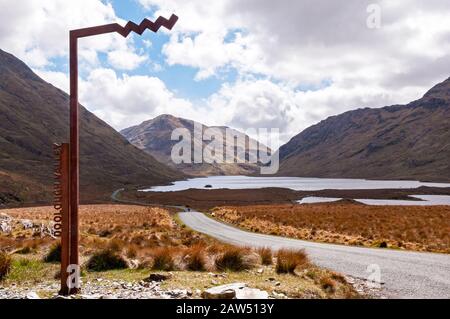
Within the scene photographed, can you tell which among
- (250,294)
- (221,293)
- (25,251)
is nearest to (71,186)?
(221,293)

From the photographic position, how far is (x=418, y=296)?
11.7m

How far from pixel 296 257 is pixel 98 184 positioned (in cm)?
18385

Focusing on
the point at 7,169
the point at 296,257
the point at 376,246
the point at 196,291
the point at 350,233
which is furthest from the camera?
the point at 7,169

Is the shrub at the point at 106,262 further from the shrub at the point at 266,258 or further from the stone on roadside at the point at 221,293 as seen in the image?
the stone on roadside at the point at 221,293

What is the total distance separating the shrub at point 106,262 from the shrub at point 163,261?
1.13m

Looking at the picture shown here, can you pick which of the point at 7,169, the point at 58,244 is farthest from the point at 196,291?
the point at 7,169

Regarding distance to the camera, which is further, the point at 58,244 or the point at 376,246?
the point at 376,246

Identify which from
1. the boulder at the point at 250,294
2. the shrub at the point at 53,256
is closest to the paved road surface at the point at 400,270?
the boulder at the point at 250,294

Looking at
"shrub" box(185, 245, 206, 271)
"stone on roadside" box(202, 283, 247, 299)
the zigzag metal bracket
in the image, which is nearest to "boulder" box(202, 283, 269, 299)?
"stone on roadside" box(202, 283, 247, 299)

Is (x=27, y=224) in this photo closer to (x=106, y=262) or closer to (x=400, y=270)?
(x=106, y=262)

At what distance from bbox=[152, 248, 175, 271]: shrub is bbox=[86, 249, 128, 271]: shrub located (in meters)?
1.13
